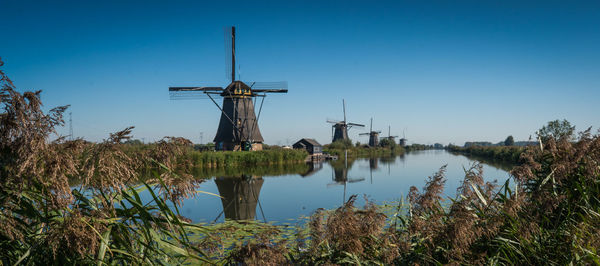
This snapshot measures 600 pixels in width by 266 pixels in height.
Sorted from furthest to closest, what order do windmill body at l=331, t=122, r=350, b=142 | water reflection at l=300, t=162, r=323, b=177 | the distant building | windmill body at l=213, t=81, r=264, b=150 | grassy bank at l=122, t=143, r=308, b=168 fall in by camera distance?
windmill body at l=331, t=122, r=350, b=142 < the distant building < windmill body at l=213, t=81, r=264, b=150 < grassy bank at l=122, t=143, r=308, b=168 < water reflection at l=300, t=162, r=323, b=177

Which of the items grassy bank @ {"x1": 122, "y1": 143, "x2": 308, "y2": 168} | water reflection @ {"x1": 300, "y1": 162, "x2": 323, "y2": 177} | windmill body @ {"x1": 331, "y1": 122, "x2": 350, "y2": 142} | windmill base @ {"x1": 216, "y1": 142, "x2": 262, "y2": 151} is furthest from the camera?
windmill body @ {"x1": 331, "y1": 122, "x2": 350, "y2": 142}

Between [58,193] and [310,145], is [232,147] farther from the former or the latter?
[58,193]

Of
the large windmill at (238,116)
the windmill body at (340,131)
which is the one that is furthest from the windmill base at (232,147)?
the windmill body at (340,131)

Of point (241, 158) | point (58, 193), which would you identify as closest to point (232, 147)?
point (241, 158)

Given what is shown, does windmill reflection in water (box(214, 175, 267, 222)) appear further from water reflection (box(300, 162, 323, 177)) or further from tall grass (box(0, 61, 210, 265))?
tall grass (box(0, 61, 210, 265))

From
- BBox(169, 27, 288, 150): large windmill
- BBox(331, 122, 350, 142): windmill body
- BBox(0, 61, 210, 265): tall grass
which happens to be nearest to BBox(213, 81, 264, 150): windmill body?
BBox(169, 27, 288, 150): large windmill

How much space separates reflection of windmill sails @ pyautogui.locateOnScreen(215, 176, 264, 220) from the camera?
331 inches

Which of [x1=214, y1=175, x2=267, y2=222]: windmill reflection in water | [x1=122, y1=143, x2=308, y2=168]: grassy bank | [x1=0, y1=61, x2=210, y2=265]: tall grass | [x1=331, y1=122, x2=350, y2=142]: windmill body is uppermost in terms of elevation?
[x1=331, y1=122, x2=350, y2=142]: windmill body

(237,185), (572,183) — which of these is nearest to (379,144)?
(237,185)

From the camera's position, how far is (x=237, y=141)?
1016 inches

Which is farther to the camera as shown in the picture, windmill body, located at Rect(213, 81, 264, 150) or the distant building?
the distant building

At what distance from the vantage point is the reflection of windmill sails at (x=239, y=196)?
331 inches

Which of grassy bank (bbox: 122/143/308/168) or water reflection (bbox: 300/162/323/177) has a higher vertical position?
grassy bank (bbox: 122/143/308/168)

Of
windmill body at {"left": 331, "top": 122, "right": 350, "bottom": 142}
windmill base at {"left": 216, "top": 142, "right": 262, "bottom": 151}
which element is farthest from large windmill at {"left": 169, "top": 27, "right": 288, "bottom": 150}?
windmill body at {"left": 331, "top": 122, "right": 350, "bottom": 142}
